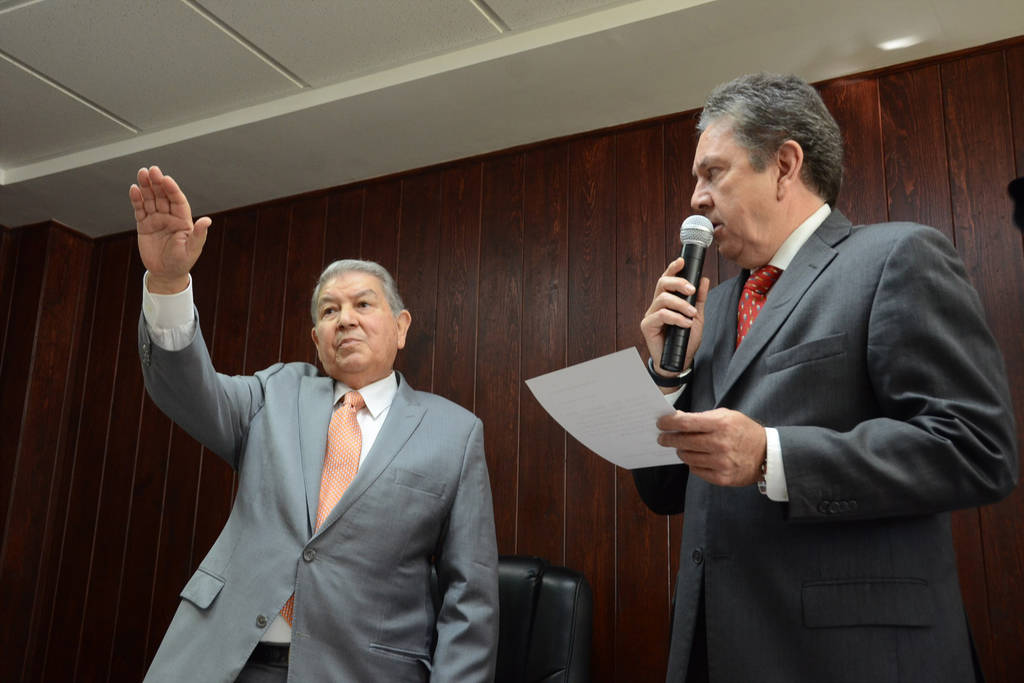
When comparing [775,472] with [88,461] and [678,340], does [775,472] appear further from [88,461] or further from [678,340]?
[88,461]

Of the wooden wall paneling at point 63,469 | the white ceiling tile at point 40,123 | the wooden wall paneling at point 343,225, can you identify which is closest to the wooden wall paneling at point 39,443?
the wooden wall paneling at point 63,469

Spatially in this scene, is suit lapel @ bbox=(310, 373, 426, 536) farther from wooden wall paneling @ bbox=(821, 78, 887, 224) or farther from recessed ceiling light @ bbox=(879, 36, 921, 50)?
recessed ceiling light @ bbox=(879, 36, 921, 50)

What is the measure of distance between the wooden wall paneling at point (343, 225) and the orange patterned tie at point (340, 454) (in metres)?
1.53

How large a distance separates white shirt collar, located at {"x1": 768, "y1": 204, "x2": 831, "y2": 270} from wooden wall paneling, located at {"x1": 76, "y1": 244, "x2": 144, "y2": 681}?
3120 millimetres

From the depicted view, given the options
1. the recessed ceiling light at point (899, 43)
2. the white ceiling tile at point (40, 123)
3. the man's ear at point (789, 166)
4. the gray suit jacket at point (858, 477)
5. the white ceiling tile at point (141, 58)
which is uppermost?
the white ceiling tile at point (141, 58)

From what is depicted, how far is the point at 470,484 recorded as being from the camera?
2008 millimetres

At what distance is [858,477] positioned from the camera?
3.51 feet

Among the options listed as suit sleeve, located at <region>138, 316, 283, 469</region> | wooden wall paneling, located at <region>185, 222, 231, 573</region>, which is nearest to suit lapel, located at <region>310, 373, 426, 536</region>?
suit sleeve, located at <region>138, 316, 283, 469</region>

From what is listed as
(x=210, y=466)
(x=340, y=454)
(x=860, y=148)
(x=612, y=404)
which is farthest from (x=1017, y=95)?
(x=210, y=466)

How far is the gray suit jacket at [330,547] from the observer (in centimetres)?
172

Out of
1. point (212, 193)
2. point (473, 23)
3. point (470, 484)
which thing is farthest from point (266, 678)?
point (212, 193)

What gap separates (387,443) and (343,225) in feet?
5.91

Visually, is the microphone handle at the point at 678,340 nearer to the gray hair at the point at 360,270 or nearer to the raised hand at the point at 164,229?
the raised hand at the point at 164,229

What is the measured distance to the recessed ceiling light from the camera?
252 centimetres
